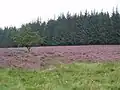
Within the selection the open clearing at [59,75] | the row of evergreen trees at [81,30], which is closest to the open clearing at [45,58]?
the open clearing at [59,75]

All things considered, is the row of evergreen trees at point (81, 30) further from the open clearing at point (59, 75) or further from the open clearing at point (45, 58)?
the open clearing at point (59, 75)

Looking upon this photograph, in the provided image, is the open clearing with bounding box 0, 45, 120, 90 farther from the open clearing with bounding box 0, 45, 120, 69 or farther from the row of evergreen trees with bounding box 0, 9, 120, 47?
the row of evergreen trees with bounding box 0, 9, 120, 47

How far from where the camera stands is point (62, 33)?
10775 centimetres

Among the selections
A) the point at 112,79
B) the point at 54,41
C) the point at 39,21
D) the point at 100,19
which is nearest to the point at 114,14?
the point at 100,19

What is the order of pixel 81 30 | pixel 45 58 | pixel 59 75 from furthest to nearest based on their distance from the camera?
pixel 81 30 < pixel 45 58 < pixel 59 75

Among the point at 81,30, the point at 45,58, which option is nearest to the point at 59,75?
the point at 45,58

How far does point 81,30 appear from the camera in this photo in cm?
10538

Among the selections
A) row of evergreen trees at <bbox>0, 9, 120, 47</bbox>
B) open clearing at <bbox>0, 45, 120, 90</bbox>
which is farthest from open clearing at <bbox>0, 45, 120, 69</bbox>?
row of evergreen trees at <bbox>0, 9, 120, 47</bbox>

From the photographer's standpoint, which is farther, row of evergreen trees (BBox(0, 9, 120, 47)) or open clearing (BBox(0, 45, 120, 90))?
row of evergreen trees (BBox(0, 9, 120, 47))

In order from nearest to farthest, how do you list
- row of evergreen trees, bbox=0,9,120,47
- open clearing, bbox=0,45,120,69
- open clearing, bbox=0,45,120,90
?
open clearing, bbox=0,45,120,90 → open clearing, bbox=0,45,120,69 → row of evergreen trees, bbox=0,9,120,47

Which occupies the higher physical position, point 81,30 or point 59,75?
point 81,30

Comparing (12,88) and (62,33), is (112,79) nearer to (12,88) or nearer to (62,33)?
(12,88)

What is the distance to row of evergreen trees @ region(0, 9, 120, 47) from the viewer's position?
9600cm

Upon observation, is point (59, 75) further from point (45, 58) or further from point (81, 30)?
point (81, 30)
